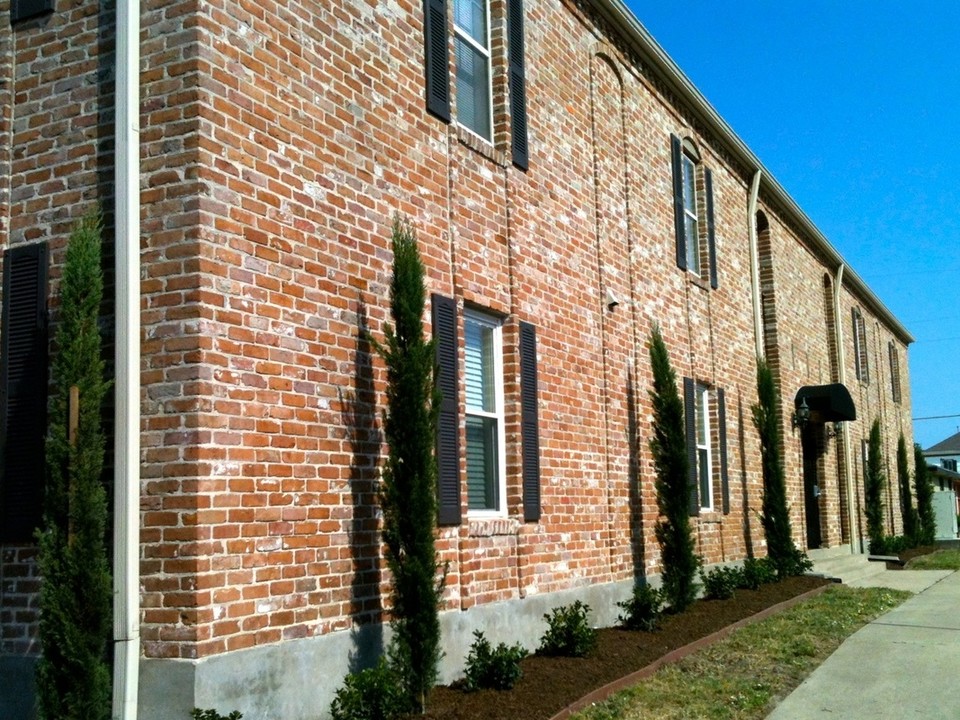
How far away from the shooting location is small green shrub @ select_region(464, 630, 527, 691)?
319 inches

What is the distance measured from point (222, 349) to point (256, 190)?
1103 millimetres

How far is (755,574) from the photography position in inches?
603

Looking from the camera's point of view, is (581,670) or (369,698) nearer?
(369,698)

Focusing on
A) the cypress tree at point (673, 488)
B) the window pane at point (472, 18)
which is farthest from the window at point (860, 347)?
the window pane at point (472, 18)

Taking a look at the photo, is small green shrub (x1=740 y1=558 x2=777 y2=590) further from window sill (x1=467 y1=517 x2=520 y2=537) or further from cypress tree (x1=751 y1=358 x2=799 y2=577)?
window sill (x1=467 y1=517 x2=520 y2=537)

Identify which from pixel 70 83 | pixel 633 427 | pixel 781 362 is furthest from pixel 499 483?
pixel 781 362

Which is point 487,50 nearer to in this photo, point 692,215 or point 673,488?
point 673,488

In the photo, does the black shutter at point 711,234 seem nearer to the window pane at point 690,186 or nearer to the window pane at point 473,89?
the window pane at point 690,186

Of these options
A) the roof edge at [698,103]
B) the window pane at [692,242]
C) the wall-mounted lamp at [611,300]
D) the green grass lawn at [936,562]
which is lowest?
the green grass lawn at [936,562]

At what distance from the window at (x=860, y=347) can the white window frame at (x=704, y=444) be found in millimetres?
14435

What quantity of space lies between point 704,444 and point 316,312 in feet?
32.5

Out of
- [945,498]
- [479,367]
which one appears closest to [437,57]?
[479,367]

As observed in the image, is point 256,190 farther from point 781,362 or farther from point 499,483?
point 781,362

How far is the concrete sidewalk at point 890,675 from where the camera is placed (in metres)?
8.35
